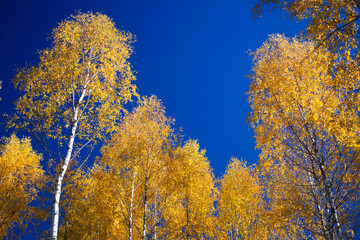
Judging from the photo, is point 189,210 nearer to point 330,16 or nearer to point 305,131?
point 305,131

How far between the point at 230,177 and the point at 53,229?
13296mm

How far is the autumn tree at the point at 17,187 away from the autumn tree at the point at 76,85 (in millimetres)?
4097

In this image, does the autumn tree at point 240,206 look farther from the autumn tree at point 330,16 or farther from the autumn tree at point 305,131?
the autumn tree at point 330,16

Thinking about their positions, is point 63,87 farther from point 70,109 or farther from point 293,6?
point 293,6

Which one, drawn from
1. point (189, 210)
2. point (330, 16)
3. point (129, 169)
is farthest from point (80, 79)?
point (189, 210)

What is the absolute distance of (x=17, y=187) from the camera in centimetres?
1259

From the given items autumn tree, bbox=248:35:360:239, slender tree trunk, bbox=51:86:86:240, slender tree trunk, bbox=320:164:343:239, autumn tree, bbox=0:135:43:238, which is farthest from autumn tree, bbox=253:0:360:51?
autumn tree, bbox=0:135:43:238

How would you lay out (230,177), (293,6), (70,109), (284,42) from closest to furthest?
(293,6), (70,109), (284,42), (230,177)

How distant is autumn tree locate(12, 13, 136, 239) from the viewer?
7.62 m

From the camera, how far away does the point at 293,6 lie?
4715 millimetres

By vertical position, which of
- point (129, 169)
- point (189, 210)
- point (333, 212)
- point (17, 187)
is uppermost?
point (17, 187)

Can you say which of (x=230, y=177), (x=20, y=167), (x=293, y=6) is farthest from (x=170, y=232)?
(x=293, y=6)

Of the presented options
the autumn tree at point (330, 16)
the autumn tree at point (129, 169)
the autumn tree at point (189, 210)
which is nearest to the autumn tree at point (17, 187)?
the autumn tree at point (129, 169)

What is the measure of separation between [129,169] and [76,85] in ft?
16.1
